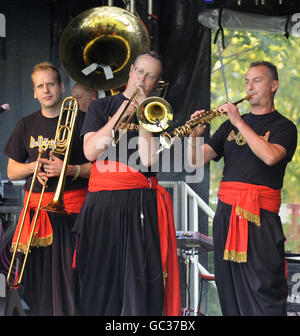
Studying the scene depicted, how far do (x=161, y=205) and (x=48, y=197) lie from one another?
2.57ft

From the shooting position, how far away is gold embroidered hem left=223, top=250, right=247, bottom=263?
352 cm

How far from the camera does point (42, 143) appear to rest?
147 inches

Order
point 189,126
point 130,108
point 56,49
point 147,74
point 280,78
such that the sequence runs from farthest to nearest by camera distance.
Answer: point 280,78 → point 56,49 → point 189,126 → point 147,74 → point 130,108

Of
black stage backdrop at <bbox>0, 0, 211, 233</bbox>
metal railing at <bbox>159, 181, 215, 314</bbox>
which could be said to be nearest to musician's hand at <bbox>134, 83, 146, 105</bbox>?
black stage backdrop at <bbox>0, 0, 211, 233</bbox>

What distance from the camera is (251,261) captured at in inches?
140

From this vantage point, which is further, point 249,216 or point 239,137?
point 239,137

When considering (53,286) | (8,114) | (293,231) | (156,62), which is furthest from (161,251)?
(293,231)

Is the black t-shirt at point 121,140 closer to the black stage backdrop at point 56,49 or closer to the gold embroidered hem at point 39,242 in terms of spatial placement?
the gold embroidered hem at point 39,242

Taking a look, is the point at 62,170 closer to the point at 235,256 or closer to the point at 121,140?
the point at 121,140

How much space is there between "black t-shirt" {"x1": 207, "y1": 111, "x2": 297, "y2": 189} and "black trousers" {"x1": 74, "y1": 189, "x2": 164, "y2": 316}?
703 mm

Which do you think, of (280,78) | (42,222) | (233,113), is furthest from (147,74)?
(280,78)

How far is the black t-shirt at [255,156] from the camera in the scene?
3646 millimetres

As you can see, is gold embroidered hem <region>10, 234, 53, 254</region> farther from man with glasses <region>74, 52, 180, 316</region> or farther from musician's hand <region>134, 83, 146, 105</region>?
musician's hand <region>134, 83, 146, 105</region>

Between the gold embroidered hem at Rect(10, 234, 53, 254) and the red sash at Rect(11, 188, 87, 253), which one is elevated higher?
the red sash at Rect(11, 188, 87, 253)
